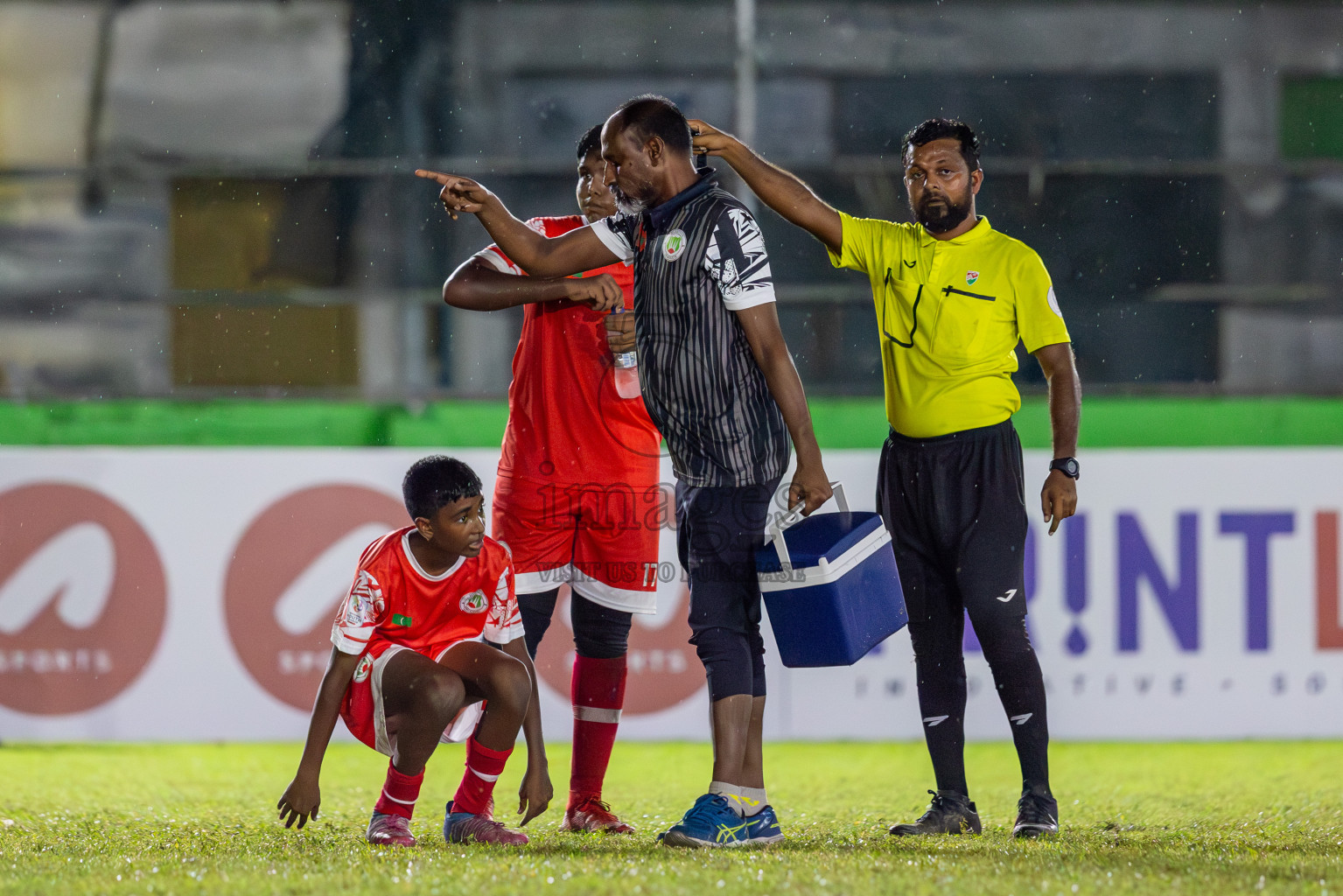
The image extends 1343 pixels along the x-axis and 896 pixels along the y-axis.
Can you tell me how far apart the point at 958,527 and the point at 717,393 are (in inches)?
26.7

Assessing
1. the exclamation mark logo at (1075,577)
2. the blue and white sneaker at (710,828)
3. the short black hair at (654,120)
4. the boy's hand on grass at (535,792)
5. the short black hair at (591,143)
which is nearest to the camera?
the blue and white sneaker at (710,828)

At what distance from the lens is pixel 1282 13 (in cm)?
586

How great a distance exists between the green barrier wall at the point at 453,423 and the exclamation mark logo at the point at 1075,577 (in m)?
0.37

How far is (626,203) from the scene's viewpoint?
9.82 ft

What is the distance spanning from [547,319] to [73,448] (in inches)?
99.8

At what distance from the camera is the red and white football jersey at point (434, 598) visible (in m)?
2.98

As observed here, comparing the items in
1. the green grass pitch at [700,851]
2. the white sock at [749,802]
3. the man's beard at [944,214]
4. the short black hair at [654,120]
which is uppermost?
the short black hair at [654,120]

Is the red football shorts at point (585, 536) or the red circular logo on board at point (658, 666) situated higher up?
the red football shorts at point (585, 536)

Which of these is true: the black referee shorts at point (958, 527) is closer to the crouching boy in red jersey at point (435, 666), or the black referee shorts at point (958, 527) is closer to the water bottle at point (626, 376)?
the water bottle at point (626, 376)

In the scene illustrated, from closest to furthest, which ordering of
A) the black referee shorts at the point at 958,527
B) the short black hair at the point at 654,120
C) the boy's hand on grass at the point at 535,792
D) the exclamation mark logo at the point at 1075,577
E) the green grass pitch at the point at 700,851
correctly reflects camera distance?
the green grass pitch at the point at 700,851 < the short black hair at the point at 654,120 < the boy's hand on grass at the point at 535,792 < the black referee shorts at the point at 958,527 < the exclamation mark logo at the point at 1075,577

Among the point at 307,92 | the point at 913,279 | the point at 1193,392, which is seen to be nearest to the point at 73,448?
the point at 307,92

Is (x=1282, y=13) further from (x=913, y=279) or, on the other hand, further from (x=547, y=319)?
(x=547, y=319)

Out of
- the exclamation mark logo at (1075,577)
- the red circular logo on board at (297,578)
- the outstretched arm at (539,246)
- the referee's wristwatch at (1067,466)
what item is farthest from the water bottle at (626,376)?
the exclamation mark logo at (1075,577)

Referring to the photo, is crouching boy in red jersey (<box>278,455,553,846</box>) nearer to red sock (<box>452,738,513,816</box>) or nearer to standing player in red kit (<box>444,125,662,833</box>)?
→ red sock (<box>452,738,513,816</box>)
